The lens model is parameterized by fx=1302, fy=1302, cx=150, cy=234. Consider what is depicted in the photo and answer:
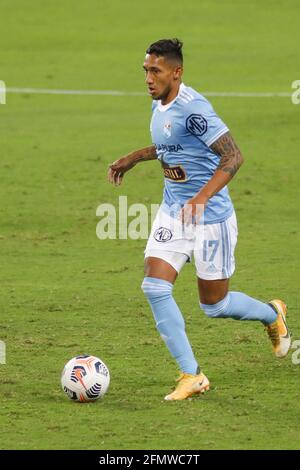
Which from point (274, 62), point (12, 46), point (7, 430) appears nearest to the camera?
point (7, 430)

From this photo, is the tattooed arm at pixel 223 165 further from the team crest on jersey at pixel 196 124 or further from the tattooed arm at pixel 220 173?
the team crest on jersey at pixel 196 124

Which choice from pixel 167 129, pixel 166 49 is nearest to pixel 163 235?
pixel 167 129

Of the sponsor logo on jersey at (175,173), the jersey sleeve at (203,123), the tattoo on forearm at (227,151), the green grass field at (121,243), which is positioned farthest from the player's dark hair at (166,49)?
the green grass field at (121,243)

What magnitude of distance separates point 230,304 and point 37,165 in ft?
40.6

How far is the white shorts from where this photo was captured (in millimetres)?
10023

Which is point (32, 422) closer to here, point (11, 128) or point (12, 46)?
point (11, 128)

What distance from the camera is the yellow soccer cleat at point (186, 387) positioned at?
9766 mm

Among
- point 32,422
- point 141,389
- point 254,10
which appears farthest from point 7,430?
point 254,10

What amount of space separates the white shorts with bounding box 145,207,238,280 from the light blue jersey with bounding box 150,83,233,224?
98 millimetres

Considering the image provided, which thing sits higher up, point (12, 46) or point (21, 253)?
point (12, 46)

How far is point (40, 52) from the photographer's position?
35.4 metres

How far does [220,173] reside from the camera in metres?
9.73

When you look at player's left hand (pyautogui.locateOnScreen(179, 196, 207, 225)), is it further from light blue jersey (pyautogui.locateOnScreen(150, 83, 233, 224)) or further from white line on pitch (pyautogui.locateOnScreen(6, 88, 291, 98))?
white line on pitch (pyautogui.locateOnScreen(6, 88, 291, 98))

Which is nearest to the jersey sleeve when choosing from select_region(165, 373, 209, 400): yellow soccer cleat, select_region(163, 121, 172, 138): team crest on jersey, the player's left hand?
select_region(163, 121, 172, 138): team crest on jersey
